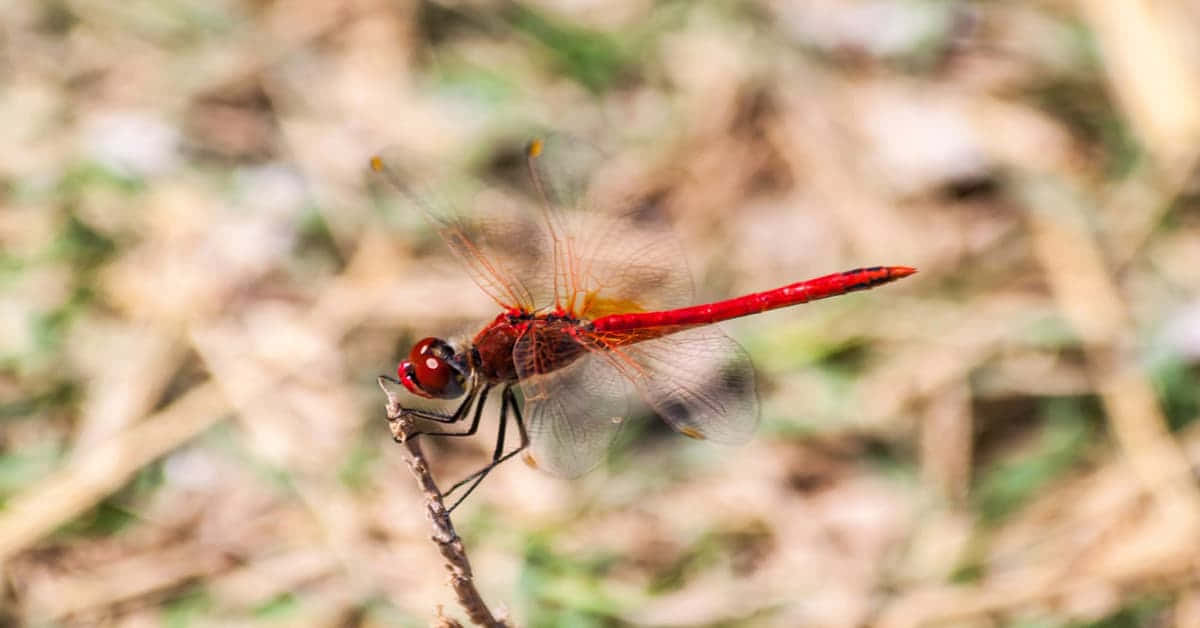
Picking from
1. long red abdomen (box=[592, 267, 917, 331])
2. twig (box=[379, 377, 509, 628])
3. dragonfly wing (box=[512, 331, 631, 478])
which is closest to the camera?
twig (box=[379, 377, 509, 628])

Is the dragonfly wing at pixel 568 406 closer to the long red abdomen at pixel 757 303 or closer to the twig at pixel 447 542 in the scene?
the long red abdomen at pixel 757 303

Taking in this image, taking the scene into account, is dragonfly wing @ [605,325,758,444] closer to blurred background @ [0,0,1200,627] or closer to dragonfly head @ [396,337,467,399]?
dragonfly head @ [396,337,467,399]

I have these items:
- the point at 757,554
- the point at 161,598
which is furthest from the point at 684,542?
the point at 161,598

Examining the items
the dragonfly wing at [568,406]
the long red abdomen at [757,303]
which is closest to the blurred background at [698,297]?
the dragonfly wing at [568,406]

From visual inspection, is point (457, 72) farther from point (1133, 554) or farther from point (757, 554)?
point (1133, 554)

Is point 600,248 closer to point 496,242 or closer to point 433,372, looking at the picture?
point 496,242

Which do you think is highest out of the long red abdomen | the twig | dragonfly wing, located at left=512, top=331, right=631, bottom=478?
the long red abdomen

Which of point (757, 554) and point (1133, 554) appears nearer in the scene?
point (1133, 554)

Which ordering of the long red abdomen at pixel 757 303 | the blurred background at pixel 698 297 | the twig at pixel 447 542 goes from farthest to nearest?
1. the blurred background at pixel 698 297
2. the long red abdomen at pixel 757 303
3. the twig at pixel 447 542

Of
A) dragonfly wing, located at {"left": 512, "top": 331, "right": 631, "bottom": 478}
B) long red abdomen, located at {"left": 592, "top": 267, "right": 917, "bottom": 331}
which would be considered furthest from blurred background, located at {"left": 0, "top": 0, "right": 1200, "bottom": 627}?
long red abdomen, located at {"left": 592, "top": 267, "right": 917, "bottom": 331}
